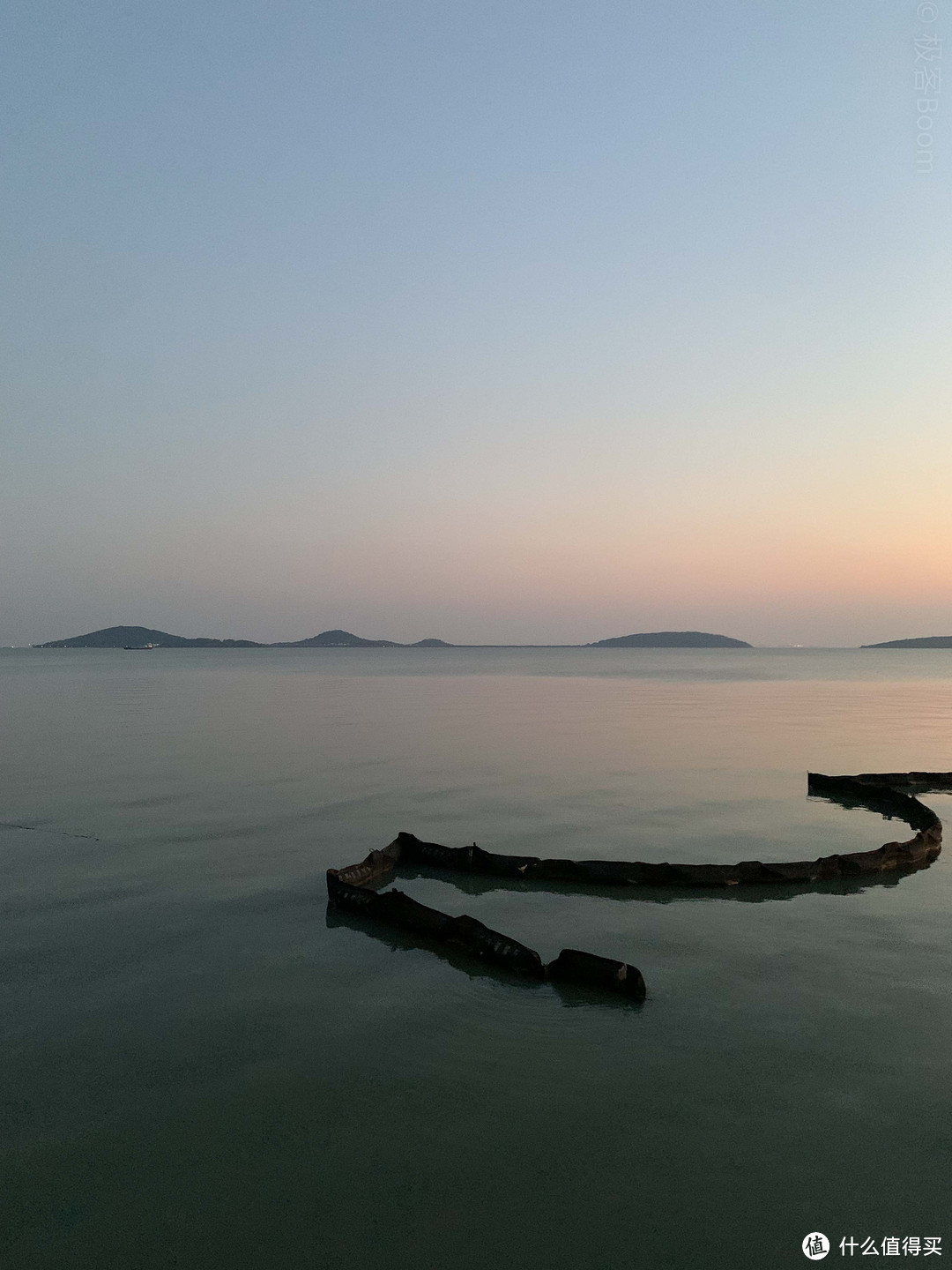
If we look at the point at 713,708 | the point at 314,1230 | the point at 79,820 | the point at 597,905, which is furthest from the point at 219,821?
the point at 713,708

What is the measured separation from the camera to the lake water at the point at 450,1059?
5.27 metres

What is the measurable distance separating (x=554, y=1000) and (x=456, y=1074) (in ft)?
5.70

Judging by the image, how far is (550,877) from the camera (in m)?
13.0

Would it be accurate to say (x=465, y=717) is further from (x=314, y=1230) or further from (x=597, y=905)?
(x=314, y=1230)

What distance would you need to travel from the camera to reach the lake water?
527 cm

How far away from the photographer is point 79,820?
17031mm

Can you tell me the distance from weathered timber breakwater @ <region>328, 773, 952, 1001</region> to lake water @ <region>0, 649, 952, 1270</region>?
0.90 feet

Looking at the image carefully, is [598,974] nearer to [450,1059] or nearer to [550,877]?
[450,1059]

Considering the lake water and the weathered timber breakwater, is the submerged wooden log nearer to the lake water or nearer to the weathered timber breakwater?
the weathered timber breakwater

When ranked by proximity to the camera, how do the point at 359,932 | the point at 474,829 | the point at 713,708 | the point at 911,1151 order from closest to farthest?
the point at 911,1151, the point at 359,932, the point at 474,829, the point at 713,708

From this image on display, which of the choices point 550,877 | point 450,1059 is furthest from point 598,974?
point 550,877

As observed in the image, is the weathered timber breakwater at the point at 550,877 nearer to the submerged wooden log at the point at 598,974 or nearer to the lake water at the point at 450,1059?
the submerged wooden log at the point at 598,974

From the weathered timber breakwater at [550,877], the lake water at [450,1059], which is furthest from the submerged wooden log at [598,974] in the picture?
the lake water at [450,1059]

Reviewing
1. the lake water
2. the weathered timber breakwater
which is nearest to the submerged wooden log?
the weathered timber breakwater
